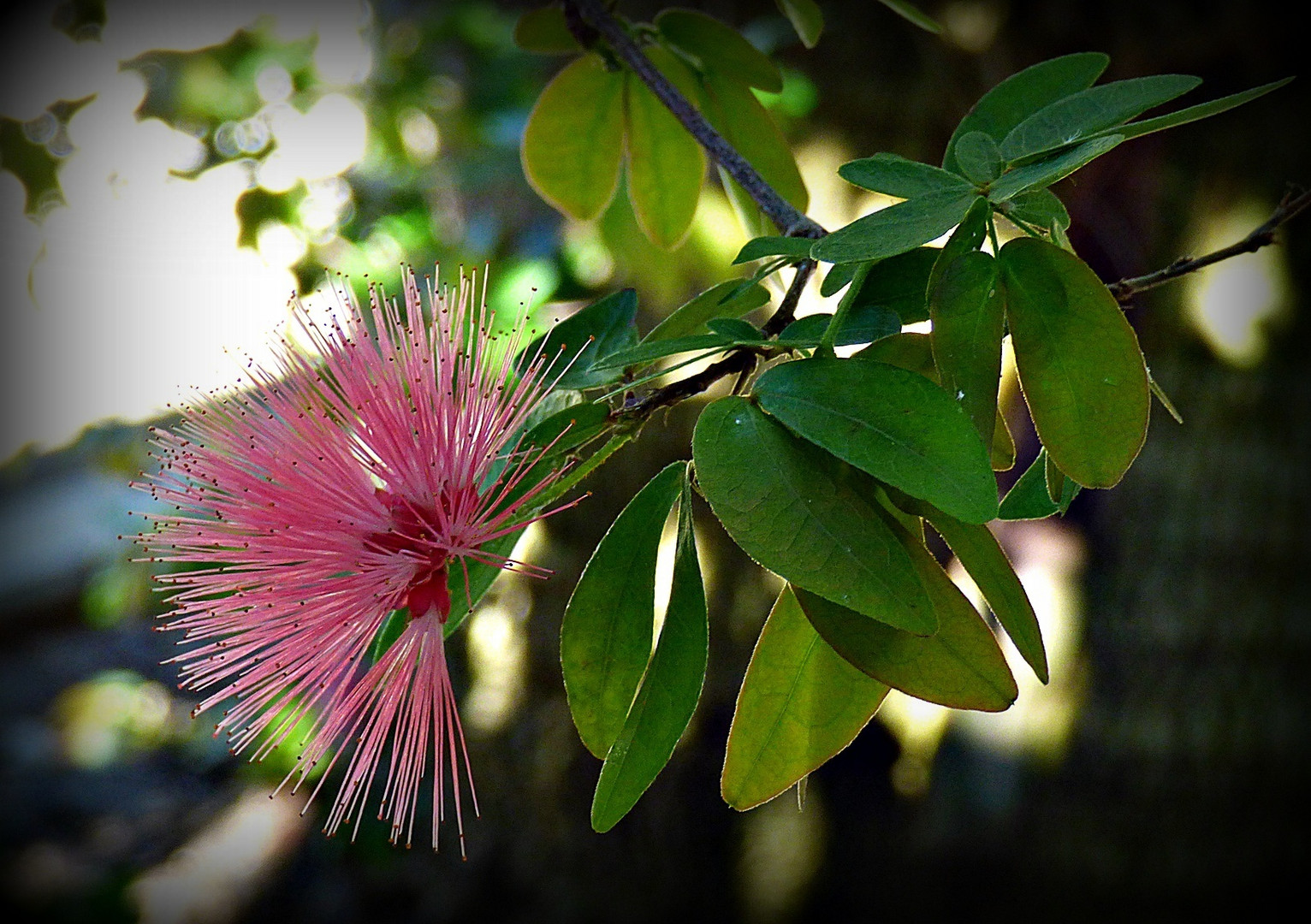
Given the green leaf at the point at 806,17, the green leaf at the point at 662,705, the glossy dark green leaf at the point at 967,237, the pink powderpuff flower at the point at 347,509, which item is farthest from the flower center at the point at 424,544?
the green leaf at the point at 806,17

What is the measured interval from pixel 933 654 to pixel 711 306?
0.18m

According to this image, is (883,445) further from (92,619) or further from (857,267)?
(92,619)

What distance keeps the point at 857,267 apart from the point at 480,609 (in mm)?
1110

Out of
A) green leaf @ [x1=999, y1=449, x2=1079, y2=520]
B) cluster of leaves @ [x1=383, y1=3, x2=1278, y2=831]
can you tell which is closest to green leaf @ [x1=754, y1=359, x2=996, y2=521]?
cluster of leaves @ [x1=383, y1=3, x2=1278, y2=831]

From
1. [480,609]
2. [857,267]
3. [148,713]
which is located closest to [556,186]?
[857,267]

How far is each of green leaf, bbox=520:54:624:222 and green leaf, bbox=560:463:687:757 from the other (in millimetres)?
333

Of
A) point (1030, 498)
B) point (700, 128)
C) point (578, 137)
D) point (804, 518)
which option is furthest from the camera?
point (578, 137)

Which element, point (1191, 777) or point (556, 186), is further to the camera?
point (1191, 777)

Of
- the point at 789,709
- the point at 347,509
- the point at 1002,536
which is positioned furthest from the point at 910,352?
the point at 1002,536

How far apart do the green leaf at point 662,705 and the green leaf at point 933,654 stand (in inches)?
2.3

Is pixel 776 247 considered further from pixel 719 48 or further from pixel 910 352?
pixel 719 48

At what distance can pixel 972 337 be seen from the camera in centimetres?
Answer: 30

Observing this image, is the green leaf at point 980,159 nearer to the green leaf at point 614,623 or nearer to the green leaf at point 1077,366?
Result: the green leaf at point 1077,366

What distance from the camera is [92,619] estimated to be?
5.09ft
